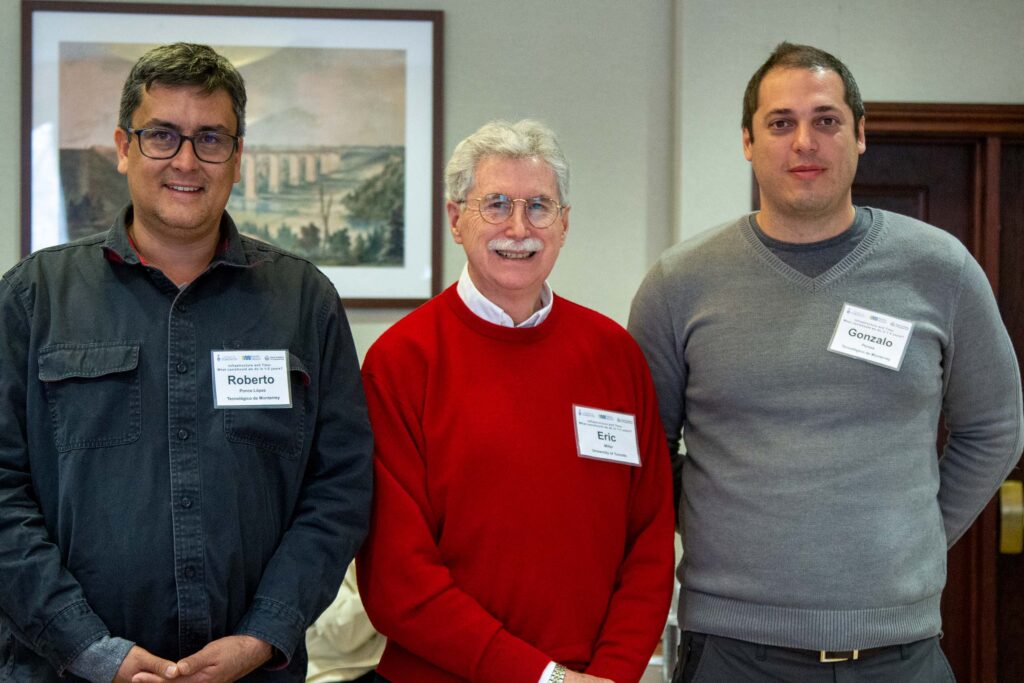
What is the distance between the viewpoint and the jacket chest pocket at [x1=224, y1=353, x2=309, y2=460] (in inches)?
69.1

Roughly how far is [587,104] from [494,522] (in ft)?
7.55

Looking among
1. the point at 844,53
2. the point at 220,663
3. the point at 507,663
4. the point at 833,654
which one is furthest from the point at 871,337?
the point at 844,53

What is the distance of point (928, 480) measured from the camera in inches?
78.5

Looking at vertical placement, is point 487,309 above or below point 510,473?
above

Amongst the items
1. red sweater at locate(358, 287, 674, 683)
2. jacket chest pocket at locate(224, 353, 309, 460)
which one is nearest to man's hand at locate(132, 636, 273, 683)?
red sweater at locate(358, 287, 674, 683)

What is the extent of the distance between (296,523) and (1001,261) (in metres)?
2.94

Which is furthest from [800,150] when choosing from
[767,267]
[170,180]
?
[170,180]

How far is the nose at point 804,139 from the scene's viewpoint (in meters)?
1.99

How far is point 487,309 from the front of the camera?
1.94 m

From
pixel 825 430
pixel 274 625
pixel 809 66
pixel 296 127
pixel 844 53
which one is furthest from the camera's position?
pixel 296 127

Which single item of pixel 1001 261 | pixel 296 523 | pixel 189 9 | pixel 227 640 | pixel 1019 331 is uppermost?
pixel 189 9

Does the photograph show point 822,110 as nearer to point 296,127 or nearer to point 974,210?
point 974,210

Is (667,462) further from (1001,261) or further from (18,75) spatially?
(18,75)

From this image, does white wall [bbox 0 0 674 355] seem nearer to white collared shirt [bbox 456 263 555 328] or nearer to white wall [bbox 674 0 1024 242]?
white wall [bbox 674 0 1024 242]
